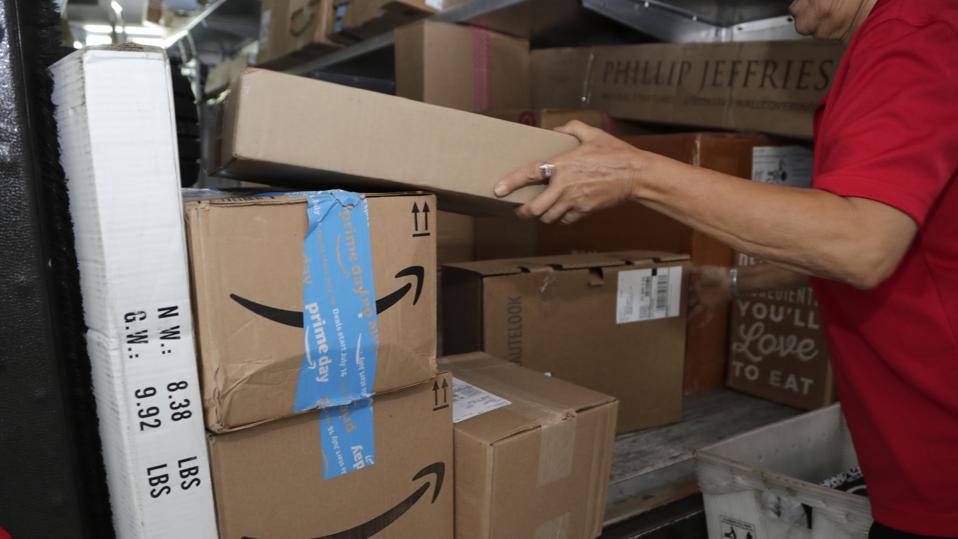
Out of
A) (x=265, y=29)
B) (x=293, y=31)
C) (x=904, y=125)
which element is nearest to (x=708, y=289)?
(x=904, y=125)

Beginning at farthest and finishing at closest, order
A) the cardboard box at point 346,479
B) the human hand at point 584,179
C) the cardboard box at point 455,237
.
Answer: the cardboard box at point 455,237, the human hand at point 584,179, the cardboard box at point 346,479

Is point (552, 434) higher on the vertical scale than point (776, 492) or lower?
higher

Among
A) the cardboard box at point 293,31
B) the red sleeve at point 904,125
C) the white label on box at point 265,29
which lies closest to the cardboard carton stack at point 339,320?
the red sleeve at point 904,125

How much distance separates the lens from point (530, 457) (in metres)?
0.88

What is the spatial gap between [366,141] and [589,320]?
80cm

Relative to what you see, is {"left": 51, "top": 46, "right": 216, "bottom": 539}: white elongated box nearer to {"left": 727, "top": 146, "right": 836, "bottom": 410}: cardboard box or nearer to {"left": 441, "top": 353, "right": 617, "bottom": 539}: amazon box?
{"left": 441, "top": 353, "right": 617, "bottom": 539}: amazon box

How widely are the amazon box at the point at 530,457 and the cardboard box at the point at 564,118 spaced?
2.79 ft

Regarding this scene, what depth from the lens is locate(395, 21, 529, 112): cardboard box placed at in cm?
184

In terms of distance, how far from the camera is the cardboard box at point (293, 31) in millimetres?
1991

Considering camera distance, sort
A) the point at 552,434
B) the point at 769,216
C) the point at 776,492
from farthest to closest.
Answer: the point at 776,492 → the point at 552,434 → the point at 769,216

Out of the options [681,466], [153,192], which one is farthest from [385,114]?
[681,466]

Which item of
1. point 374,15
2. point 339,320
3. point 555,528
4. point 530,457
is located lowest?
point 555,528

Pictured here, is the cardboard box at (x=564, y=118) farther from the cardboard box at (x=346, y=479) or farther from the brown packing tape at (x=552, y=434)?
the cardboard box at (x=346, y=479)

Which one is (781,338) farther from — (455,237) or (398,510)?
(398,510)
